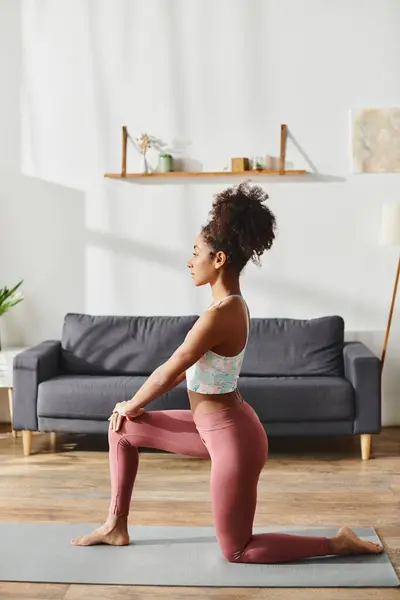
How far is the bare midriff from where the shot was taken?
2.72 m

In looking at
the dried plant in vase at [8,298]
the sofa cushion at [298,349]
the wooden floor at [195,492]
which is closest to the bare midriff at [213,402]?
the wooden floor at [195,492]

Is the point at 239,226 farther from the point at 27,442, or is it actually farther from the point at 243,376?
the point at 27,442

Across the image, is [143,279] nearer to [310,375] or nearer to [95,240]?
[95,240]

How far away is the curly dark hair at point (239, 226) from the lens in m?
2.68

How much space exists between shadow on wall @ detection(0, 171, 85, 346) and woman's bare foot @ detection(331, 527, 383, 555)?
9.57 feet

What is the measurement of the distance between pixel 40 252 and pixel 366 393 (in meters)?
2.32

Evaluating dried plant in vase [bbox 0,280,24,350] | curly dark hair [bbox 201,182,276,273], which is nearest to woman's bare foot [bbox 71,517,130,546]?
curly dark hair [bbox 201,182,276,273]

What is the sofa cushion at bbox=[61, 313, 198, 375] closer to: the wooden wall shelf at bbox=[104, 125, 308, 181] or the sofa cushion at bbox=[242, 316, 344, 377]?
A: the sofa cushion at bbox=[242, 316, 344, 377]

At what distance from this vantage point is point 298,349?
4.78 m

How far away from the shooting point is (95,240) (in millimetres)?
5277

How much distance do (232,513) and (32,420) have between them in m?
2.05

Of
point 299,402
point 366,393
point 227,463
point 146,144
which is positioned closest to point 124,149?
point 146,144

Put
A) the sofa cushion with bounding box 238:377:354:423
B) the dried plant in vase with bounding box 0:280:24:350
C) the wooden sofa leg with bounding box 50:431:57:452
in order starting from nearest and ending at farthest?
the sofa cushion with bounding box 238:377:354:423, the wooden sofa leg with bounding box 50:431:57:452, the dried plant in vase with bounding box 0:280:24:350

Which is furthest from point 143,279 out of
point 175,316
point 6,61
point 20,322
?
point 6,61
